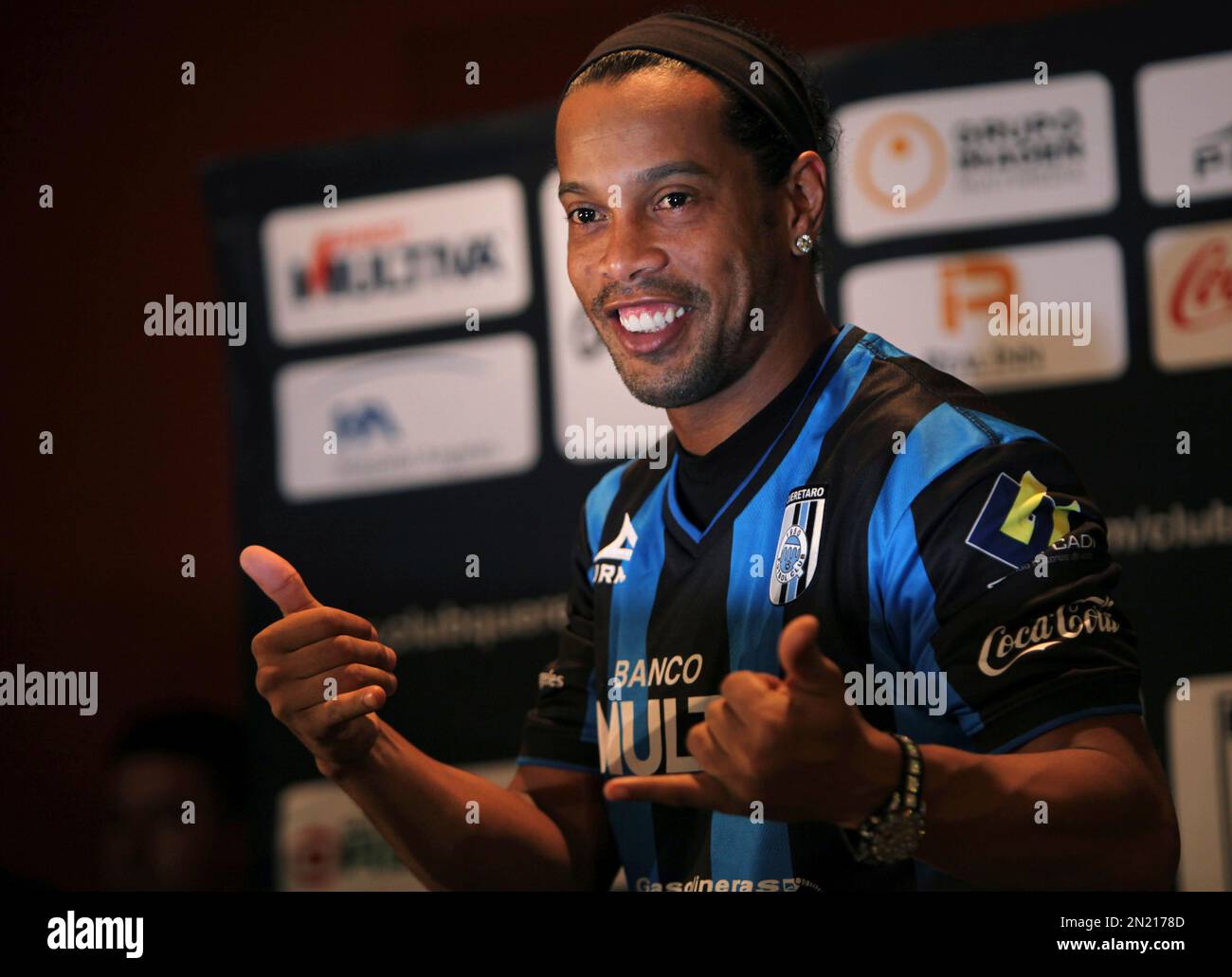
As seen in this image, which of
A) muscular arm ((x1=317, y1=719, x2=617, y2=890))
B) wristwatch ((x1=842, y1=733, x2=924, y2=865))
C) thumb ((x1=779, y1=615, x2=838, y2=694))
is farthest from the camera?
muscular arm ((x1=317, y1=719, x2=617, y2=890))

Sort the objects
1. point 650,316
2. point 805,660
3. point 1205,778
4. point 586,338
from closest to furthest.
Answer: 1. point 805,660
2. point 650,316
3. point 1205,778
4. point 586,338

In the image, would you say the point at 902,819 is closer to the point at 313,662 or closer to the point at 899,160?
the point at 313,662

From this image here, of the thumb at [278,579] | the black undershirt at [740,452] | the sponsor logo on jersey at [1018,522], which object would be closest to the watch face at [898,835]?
the sponsor logo on jersey at [1018,522]

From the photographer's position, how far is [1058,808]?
1077 mm

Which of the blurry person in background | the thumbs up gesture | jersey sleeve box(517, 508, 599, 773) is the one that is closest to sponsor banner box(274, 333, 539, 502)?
the blurry person in background

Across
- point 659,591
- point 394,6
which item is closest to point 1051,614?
point 659,591

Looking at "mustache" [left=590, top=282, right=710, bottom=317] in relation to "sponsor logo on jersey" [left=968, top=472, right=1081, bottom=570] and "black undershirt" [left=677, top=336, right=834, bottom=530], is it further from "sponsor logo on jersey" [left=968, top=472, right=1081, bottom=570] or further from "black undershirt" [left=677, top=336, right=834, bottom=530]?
"sponsor logo on jersey" [left=968, top=472, right=1081, bottom=570]

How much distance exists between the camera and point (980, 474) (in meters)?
1.21

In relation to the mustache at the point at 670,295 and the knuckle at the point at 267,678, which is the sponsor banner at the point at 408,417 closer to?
the mustache at the point at 670,295

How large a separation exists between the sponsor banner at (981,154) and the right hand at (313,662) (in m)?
1.25

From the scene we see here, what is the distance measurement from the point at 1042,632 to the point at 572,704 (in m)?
0.61

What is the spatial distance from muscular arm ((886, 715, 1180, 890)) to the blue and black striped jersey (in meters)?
0.03

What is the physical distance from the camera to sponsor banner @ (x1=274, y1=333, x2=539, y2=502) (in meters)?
2.30

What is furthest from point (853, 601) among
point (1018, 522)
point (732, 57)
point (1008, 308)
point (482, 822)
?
point (1008, 308)
